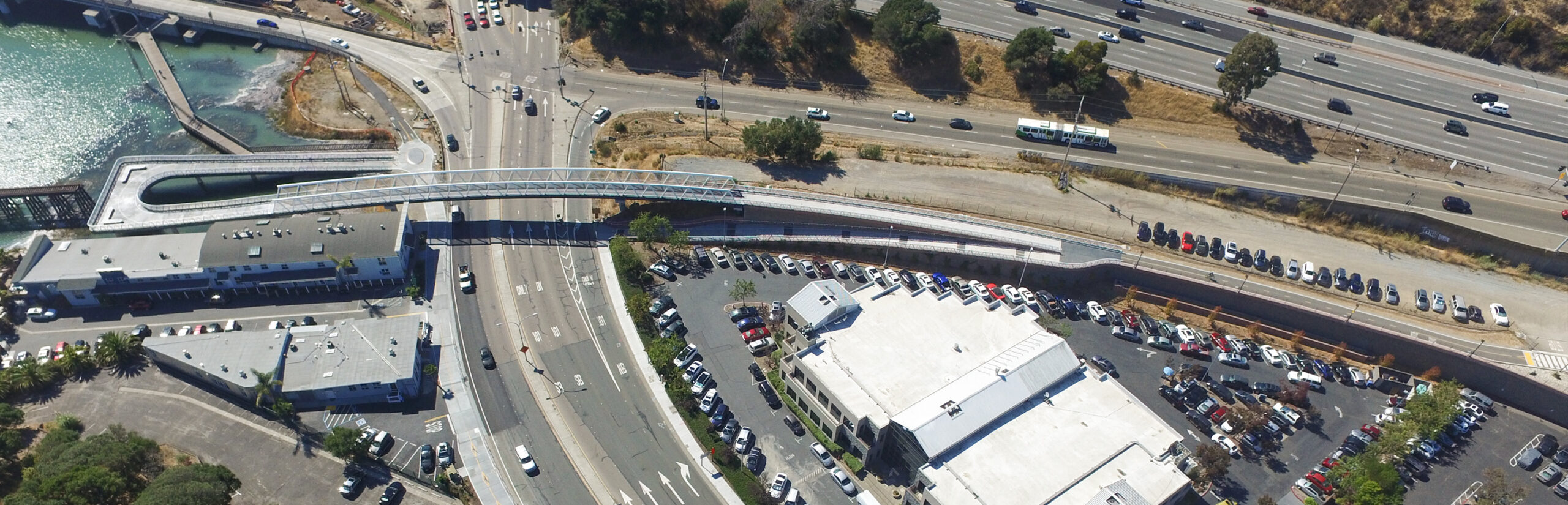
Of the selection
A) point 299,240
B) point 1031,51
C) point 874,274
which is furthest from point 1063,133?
point 299,240

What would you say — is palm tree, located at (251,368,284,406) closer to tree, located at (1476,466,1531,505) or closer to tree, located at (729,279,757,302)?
tree, located at (729,279,757,302)

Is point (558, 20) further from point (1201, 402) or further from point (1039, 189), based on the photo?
point (1201, 402)

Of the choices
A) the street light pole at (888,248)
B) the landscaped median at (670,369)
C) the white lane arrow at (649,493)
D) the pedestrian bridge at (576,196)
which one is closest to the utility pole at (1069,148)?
the pedestrian bridge at (576,196)

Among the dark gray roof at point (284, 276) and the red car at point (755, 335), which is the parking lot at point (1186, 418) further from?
the dark gray roof at point (284, 276)


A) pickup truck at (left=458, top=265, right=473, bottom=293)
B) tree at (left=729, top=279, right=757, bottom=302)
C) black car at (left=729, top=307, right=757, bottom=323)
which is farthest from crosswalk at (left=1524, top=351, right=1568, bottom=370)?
pickup truck at (left=458, top=265, right=473, bottom=293)

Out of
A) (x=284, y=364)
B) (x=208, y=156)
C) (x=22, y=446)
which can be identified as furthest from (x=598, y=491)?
(x=208, y=156)

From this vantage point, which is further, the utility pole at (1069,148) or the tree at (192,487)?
the utility pole at (1069,148)
